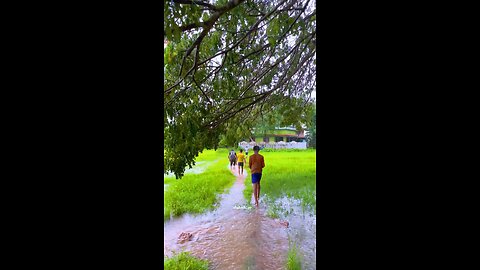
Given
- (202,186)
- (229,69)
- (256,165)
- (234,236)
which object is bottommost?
(234,236)

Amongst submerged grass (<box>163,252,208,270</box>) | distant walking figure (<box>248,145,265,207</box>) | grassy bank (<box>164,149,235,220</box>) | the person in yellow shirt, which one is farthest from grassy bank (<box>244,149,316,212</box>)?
submerged grass (<box>163,252,208,270</box>)

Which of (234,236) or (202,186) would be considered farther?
(234,236)

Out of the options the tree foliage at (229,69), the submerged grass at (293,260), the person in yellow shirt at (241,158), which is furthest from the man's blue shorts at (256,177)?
the submerged grass at (293,260)

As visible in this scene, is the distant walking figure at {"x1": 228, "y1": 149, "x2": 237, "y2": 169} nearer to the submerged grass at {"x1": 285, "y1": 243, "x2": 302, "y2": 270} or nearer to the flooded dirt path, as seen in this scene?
the flooded dirt path

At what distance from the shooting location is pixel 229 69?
210 centimetres

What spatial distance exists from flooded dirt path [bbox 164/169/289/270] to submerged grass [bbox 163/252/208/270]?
0.16ft

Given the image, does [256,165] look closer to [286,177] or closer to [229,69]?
[286,177]

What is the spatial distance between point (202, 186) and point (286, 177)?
77cm

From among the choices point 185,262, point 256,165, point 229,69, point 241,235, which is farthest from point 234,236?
point 229,69

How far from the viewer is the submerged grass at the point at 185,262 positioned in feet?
7.98

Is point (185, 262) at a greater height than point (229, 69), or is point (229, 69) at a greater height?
point (229, 69)

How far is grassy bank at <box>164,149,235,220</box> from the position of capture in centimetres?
239
